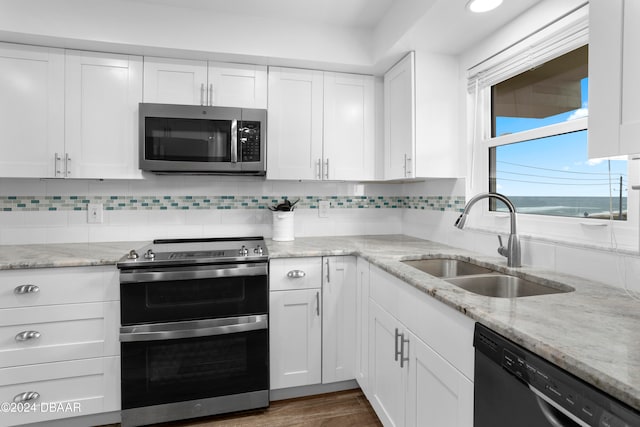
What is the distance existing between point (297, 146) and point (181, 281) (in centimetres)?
115

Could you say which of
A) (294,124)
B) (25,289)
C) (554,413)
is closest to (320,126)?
(294,124)

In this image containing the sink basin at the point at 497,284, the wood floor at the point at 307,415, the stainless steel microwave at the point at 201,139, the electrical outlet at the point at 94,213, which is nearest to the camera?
the sink basin at the point at 497,284

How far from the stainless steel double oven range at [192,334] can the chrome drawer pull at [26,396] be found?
16.4 inches

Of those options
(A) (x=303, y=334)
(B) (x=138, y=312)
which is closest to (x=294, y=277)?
(A) (x=303, y=334)

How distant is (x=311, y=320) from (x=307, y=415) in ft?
1.68

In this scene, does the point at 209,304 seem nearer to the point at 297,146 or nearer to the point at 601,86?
the point at 297,146

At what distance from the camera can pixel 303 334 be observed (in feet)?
6.52

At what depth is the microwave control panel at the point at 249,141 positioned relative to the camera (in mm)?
2105

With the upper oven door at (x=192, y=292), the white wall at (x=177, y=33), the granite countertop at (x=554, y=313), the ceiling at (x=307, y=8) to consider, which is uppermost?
the ceiling at (x=307, y=8)

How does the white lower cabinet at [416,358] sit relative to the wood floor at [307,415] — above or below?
above

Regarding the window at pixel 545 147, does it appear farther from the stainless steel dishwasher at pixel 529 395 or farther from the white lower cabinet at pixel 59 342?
the white lower cabinet at pixel 59 342

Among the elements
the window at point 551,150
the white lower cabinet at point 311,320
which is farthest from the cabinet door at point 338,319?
the window at point 551,150

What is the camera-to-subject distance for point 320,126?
2344 mm

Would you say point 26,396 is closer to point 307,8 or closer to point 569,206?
point 307,8
